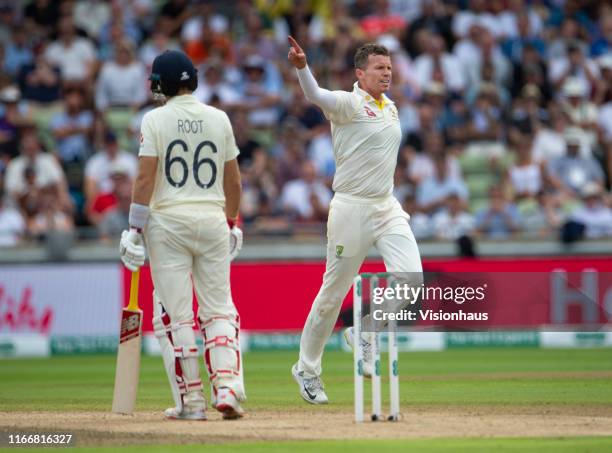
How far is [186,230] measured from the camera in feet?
27.3

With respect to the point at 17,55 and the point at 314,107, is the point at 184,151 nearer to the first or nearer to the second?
the point at 314,107

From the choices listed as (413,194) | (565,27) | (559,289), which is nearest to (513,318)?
(559,289)

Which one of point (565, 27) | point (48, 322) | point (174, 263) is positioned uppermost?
point (565, 27)

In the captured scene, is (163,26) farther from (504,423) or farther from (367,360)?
(504,423)

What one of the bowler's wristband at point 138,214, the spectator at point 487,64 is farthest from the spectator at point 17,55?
the bowler's wristband at point 138,214

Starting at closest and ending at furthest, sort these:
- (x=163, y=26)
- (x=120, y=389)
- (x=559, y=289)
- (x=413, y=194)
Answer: (x=120, y=389)
(x=559, y=289)
(x=413, y=194)
(x=163, y=26)

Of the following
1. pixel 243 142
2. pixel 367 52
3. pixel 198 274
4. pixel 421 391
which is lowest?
pixel 421 391

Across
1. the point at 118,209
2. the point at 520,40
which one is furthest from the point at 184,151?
the point at 520,40

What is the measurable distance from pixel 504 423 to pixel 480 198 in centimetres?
1028

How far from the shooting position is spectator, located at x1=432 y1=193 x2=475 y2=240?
16406 mm

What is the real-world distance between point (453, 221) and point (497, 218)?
0.61 meters

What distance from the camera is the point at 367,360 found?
373 inches

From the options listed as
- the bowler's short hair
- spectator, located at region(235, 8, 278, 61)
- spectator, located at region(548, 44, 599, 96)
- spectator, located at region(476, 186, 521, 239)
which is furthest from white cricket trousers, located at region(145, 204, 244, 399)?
spectator, located at region(548, 44, 599, 96)

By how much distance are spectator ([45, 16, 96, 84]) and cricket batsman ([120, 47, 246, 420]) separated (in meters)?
11.1
